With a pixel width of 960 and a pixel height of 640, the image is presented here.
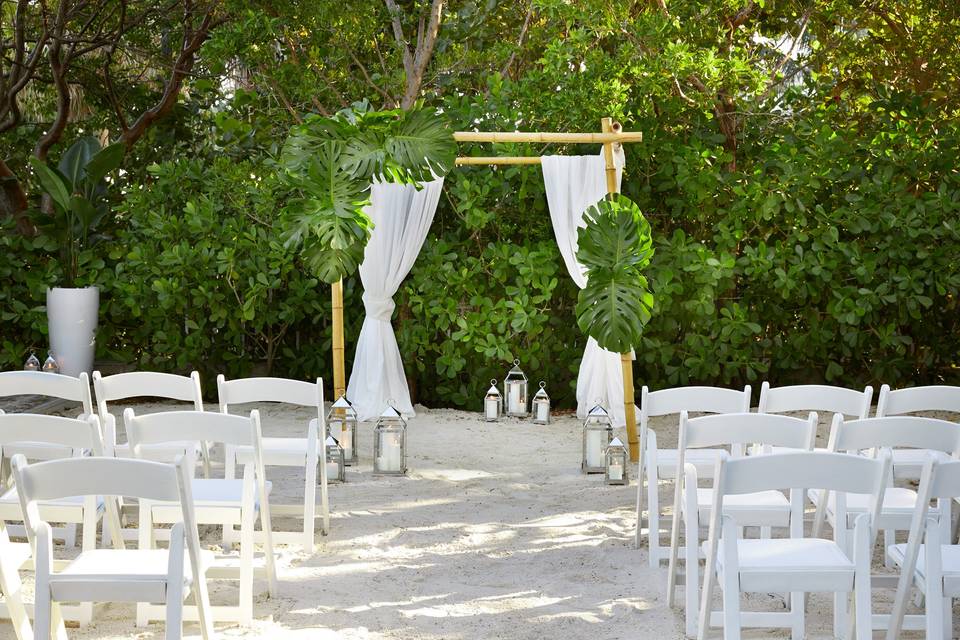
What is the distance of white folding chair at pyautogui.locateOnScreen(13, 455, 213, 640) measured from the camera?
2.56 metres

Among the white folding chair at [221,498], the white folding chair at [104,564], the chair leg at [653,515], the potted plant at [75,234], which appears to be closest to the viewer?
the white folding chair at [104,564]

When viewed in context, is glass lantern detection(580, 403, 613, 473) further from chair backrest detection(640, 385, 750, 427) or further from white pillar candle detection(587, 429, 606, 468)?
chair backrest detection(640, 385, 750, 427)

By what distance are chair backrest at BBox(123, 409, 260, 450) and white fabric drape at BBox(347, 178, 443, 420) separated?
359 centimetres

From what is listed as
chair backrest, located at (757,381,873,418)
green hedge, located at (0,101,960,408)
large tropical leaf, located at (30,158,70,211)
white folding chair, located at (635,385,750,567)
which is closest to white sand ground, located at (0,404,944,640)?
white folding chair, located at (635,385,750,567)

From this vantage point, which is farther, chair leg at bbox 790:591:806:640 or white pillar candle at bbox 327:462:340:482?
white pillar candle at bbox 327:462:340:482

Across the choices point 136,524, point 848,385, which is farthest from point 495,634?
point 848,385

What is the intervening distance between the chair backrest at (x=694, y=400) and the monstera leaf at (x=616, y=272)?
1.62 m

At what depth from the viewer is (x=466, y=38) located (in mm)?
9359

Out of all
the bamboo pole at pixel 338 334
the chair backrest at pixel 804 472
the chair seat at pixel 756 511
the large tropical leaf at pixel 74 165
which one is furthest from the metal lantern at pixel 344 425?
the large tropical leaf at pixel 74 165

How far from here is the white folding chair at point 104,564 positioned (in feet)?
8.40

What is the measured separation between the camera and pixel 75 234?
8.07 meters

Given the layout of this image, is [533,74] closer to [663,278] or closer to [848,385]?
[663,278]

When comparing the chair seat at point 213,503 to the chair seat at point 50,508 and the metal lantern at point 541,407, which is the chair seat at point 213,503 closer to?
the chair seat at point 50,508

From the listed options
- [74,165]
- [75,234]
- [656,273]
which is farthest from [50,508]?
[74,165]
